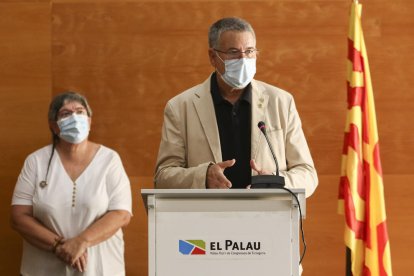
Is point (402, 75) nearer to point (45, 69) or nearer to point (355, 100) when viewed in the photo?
point (355, 100)

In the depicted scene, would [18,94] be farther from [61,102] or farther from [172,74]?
[172,74]

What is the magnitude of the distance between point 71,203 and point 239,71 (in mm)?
1582

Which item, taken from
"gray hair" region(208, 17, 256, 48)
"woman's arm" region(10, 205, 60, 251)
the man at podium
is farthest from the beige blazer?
"woman's arm" region(10, 205, 60, 251)

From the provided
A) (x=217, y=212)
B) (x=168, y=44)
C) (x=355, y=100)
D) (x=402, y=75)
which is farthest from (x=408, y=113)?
(x=217, y=212)

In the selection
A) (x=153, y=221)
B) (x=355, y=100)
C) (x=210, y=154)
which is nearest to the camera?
(x=153, y=221)

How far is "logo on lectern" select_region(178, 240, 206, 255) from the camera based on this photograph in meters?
2.89

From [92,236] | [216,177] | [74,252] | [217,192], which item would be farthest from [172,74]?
[217,192]

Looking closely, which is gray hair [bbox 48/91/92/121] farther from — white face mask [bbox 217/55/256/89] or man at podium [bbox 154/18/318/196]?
white face mask [bbox 217/55/256/89]

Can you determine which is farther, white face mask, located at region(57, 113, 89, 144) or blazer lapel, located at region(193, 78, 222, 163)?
white face mask, located at region(57, 113, 89, 144)

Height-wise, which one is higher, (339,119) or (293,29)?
(293,29)

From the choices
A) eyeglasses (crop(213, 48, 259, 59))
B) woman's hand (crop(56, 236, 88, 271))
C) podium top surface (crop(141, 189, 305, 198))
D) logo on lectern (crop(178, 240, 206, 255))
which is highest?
eyeglasses (crop(213, 48, 259, 59))

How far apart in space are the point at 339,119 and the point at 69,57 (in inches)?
70.6

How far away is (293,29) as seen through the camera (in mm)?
5773

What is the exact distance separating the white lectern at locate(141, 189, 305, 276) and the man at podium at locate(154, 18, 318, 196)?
656 mm
